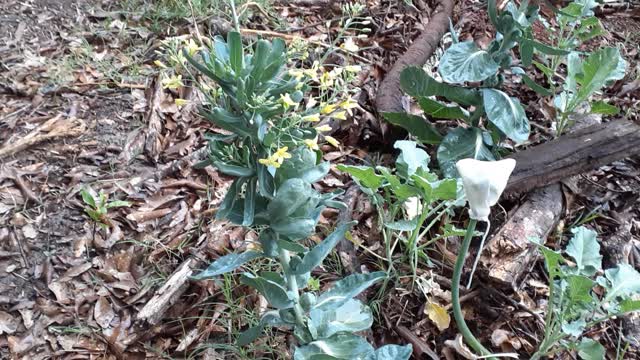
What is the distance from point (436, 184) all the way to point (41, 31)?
2.87m

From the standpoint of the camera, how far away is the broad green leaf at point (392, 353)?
168cm

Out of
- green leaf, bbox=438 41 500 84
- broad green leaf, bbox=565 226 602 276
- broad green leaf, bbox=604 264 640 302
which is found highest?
green leaf, bbox=438 41 500 84

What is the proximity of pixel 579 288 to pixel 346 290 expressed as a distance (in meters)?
0.72

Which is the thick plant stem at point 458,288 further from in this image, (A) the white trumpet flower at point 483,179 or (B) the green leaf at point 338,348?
(B) the green leaf at point 338,348

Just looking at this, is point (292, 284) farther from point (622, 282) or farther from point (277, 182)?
point (622, 282)

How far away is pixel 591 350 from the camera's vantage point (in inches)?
71.6

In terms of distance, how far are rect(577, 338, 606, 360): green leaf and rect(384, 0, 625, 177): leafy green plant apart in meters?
0.80

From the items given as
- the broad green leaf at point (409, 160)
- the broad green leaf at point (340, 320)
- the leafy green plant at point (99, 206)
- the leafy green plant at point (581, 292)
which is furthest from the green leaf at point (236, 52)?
the leafy green plant at point (99, 206)

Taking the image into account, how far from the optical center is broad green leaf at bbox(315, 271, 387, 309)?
1689 mm

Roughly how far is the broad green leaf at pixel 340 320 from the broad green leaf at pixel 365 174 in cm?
42

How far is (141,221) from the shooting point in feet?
8.18

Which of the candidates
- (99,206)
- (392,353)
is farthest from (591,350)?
(99,206)

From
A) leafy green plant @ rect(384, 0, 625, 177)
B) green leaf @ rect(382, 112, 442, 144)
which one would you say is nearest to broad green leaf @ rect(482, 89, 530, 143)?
leafy green plant @ rect(384, 0, 625, 177)

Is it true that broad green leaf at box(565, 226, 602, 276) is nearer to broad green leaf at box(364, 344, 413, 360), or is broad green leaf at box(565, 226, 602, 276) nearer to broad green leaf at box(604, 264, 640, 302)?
broad green leaf at box(604, 264, 640, 302)
